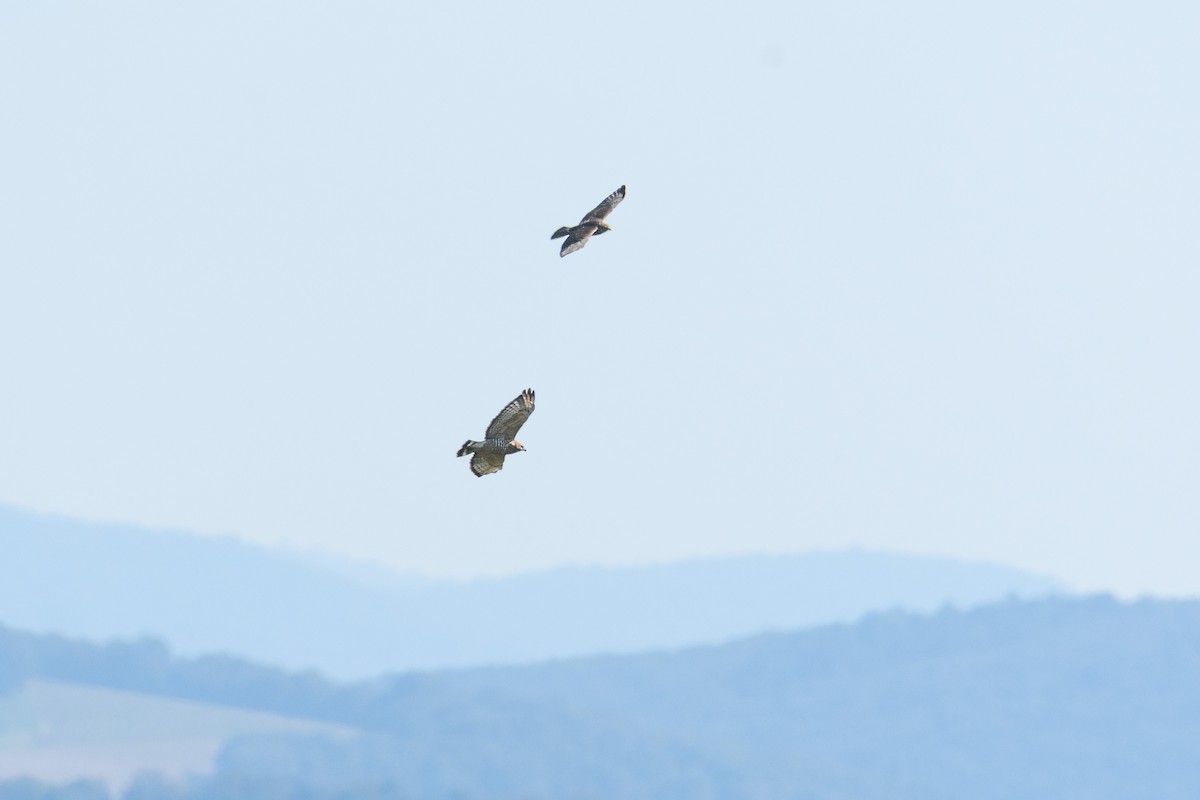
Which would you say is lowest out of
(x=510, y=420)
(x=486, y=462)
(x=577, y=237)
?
(x=486, y=462)

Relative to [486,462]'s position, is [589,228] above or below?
above

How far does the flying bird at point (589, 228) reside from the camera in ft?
189

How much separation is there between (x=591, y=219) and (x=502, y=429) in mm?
12142

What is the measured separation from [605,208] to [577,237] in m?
3.25

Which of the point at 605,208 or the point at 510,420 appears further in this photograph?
the point at 605,208

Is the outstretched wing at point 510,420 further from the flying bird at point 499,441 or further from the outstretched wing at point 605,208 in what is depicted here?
the outstretched wing at point 605,208

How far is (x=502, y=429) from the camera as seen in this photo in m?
49.6

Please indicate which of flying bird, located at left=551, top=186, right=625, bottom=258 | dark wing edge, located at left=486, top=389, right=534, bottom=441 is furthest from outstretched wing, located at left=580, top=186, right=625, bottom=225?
dark wing edge, located at left=486, top=389, right=534, bottom=441

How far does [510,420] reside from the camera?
163ft

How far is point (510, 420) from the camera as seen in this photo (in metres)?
49.6

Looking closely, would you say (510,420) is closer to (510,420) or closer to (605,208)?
(510,420)

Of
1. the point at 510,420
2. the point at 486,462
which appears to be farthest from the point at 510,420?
the point at 486,462

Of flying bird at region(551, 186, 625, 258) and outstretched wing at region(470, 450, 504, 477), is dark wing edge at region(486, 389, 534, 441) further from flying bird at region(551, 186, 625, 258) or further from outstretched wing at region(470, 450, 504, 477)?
flying bird at region(551, 186, 625, 258)

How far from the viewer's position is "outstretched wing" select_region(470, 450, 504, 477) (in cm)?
4938
